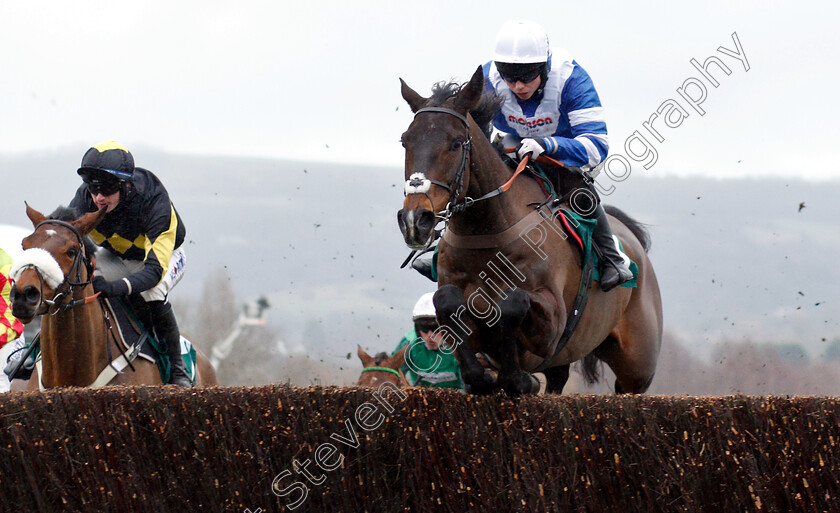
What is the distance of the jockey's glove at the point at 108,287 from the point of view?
582 cm

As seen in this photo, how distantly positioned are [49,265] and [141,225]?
103 cm

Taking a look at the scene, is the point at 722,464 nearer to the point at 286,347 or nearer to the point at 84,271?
the point at 84,271

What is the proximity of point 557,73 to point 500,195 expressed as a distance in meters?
0.92

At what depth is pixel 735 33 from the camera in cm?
572

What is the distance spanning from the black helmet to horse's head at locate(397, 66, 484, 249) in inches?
85.5

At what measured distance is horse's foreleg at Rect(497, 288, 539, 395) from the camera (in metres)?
4.49

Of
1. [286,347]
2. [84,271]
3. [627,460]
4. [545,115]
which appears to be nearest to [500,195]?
[545,115]

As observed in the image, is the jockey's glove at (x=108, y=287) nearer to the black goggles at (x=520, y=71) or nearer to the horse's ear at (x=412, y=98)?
the horse's ear at (x=412, y=98)

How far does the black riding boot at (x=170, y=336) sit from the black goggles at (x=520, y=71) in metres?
2.67

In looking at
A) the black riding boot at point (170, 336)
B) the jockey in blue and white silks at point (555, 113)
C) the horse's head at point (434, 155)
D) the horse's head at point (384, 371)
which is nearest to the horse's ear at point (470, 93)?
the horse's head at point (434, 155)

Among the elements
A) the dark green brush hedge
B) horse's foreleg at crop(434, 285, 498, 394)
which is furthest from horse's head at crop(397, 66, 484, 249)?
the dark green brush hedge

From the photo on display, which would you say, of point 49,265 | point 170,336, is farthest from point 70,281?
point 170,336

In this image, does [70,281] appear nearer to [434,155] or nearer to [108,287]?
[108,287]

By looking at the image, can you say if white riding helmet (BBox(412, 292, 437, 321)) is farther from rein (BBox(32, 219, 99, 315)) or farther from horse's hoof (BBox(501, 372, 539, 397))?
horse's hoof (BBox(501, 372, 539, 397))
